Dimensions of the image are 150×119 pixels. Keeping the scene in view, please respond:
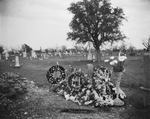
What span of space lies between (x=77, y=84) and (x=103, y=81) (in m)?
1.36

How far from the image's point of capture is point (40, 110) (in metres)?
5.25

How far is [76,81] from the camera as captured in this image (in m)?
7.00

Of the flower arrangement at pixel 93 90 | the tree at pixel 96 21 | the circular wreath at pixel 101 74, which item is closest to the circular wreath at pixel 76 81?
the flower arrangement at pixel 93 90

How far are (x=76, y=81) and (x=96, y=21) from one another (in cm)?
2245

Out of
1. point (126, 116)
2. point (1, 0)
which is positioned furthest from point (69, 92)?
point (1, 0)

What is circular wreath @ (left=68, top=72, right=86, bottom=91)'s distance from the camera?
681 centimetres

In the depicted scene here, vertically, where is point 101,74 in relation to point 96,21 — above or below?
below

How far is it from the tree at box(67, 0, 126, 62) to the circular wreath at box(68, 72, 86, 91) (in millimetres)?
20244

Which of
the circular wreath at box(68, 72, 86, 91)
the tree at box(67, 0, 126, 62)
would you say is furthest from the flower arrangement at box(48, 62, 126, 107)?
the tree at box(67, 0, 126, 62)


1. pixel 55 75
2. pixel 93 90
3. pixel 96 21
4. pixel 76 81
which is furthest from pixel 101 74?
pixel 96 21

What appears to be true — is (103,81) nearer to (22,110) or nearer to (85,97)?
(85,97)

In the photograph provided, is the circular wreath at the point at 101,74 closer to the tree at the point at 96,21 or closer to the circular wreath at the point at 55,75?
the circular wreath at the point at 55,75

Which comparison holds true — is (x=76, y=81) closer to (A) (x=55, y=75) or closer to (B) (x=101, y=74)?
(B) (x=101, y=74)

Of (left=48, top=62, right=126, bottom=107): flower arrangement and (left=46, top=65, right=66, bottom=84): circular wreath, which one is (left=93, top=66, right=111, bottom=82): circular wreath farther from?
(left=46, top=65, right=66, bottom=84): circular wreath
